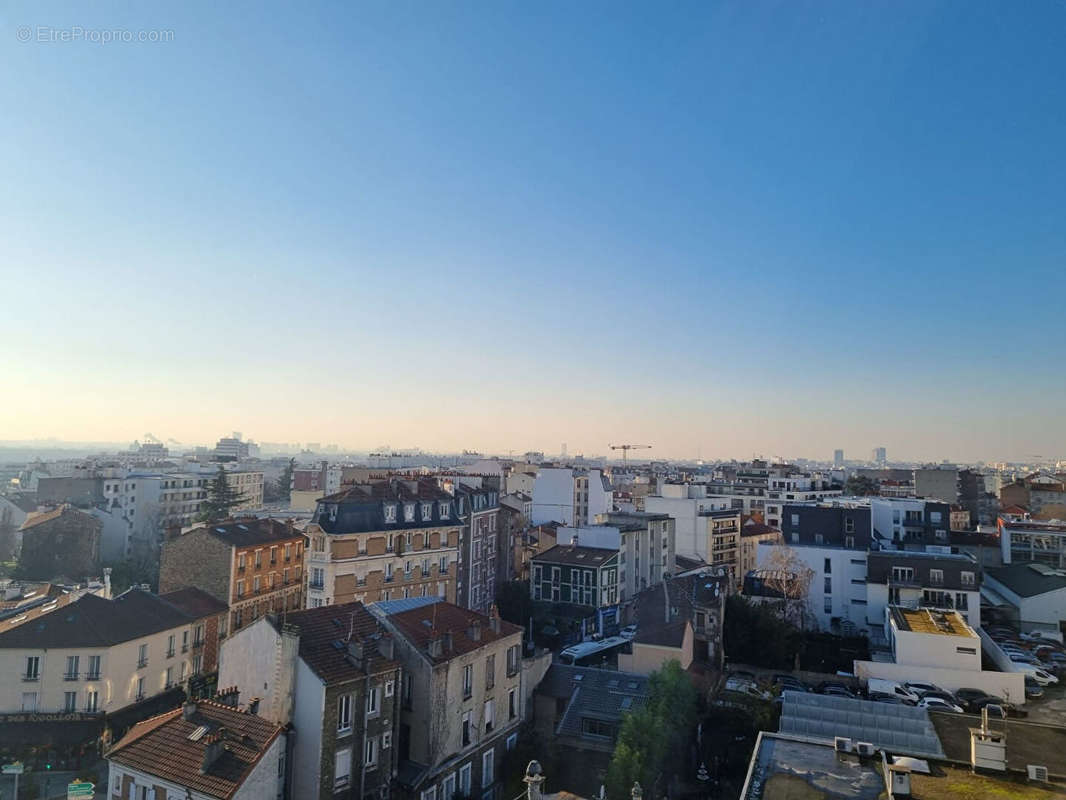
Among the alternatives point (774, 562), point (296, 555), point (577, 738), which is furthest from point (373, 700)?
point (774, 562)

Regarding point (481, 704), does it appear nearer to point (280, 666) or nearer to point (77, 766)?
point (280, 666)

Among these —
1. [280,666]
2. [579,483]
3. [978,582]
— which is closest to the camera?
[280,666]

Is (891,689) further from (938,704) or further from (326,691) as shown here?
(326,691)

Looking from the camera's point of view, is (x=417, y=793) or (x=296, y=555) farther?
(x=296, y=555)

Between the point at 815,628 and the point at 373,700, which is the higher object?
the point at 373,700

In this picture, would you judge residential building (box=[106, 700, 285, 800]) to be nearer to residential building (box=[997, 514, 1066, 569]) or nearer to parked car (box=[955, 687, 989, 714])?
parked car (box=[955, 687, 989, 714])

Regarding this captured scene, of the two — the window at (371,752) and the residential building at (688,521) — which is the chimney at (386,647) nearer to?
the window at (371,752)

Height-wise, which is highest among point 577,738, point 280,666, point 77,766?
point 280,666

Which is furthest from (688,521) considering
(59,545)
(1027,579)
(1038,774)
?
(59,545)
